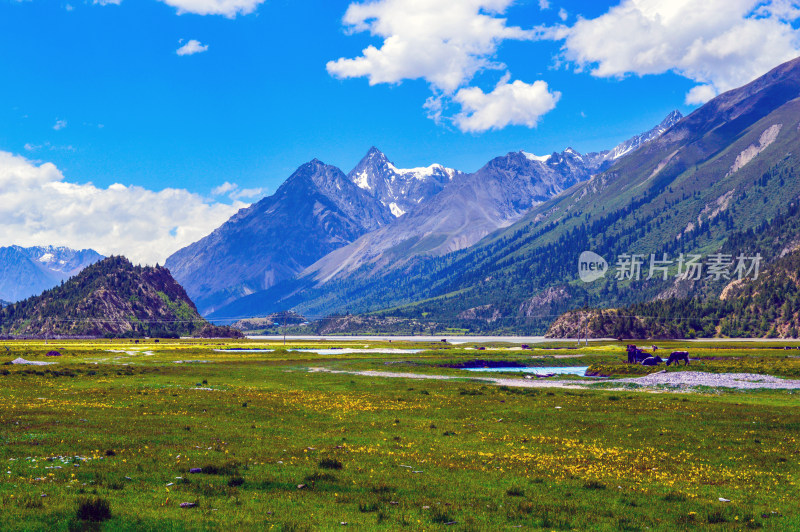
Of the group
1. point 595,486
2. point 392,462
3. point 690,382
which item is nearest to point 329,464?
point 392,462

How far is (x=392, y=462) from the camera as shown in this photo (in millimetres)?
28500

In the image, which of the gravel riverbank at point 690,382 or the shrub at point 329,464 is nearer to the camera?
the shrub at point 329,464

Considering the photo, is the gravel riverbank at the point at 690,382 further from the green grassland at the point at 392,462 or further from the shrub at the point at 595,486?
the shrub at the point at 595,486

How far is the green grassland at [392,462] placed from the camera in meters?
19.5

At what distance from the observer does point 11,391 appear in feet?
179

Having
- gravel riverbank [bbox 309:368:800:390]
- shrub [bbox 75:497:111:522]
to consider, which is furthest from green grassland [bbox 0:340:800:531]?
gravel riverbank [bbox 309:368:800:390]

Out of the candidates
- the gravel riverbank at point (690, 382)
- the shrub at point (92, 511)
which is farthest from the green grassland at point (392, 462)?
the gravel riverbank at point (690, 382)

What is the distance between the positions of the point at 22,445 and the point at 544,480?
24560 millimetres

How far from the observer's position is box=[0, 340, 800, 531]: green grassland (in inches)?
768

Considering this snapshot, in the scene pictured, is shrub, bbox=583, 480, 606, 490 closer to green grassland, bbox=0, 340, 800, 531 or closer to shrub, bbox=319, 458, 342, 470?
green grassland, bbox=0, 340, 800, 531

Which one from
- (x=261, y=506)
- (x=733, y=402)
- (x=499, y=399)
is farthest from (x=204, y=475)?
(x=733, y=402)

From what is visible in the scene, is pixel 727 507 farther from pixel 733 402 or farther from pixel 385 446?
pixel 733 402

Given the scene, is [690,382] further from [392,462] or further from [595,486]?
[392,462]

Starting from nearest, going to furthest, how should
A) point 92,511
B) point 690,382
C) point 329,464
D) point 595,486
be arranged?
1. point 92,511
2. point 595,486
3. point 329,464
4. point 690,382
